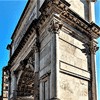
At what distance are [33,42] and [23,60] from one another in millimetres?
2108

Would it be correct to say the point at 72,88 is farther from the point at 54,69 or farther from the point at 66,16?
the point at 66,16

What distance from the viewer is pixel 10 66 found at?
20703mm

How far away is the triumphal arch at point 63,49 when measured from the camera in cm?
1212

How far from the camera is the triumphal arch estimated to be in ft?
39.8

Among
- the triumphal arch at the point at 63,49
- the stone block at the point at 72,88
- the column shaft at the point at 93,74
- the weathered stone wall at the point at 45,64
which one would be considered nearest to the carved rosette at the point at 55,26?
the triumphal arch at the point at 63,49

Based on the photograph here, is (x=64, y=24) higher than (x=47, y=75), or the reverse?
(x=64, y=24)

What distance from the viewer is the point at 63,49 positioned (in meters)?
12.7

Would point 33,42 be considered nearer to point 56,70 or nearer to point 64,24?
point 64,24

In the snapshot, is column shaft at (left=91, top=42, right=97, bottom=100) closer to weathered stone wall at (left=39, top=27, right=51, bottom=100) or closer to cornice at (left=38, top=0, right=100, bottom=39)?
cornice at (left=38, top=0, right=100, bottom=39)

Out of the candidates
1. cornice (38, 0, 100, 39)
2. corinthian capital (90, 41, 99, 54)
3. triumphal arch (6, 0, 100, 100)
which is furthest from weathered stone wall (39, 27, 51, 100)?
corinthian capital (90, 41, 99, 54)

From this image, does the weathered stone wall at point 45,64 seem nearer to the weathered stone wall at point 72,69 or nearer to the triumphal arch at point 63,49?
the triumphal arch at point 63,49

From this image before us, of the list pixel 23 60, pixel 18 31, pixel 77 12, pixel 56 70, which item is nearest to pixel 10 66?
pixel 18 31

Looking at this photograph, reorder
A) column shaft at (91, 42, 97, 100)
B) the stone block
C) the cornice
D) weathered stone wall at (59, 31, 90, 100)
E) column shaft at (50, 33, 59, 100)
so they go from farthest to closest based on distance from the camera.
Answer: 1. column shaft at (91, 42, 97, 100)
2. the cornice
3. weathered stone wall at (59, 31, 90, 100)
4. the stone block
5. column shaft at (50, 33, 59, 100)

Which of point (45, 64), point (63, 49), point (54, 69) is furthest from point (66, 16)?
point (54, 69)
